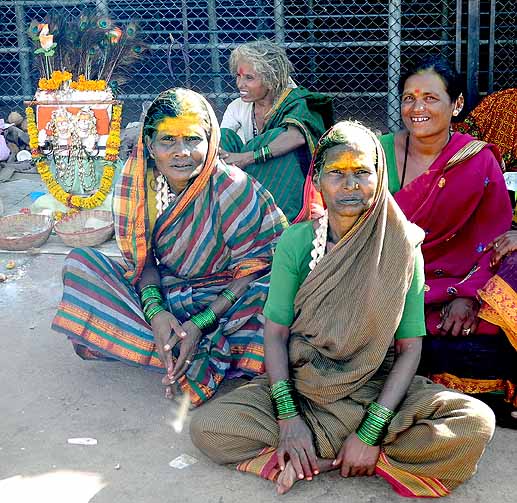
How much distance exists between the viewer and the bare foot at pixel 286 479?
284 centimetres

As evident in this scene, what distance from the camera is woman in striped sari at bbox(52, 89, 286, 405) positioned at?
3480 millimetres

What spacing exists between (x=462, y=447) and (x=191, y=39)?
20.0 ft

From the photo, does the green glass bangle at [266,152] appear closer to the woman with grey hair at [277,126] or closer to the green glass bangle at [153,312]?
the woman with grey hair at [277,126]

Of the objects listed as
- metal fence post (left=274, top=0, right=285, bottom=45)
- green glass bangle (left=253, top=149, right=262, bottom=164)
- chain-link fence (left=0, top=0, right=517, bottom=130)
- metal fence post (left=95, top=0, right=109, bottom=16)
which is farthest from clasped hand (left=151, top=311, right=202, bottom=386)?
metal fence post (left=95, top=0, right=109, bottom=16)

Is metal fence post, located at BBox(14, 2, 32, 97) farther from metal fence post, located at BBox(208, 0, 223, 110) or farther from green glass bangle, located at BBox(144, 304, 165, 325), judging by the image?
green glass bangle, located at BBox(144, 304, 165, 325)

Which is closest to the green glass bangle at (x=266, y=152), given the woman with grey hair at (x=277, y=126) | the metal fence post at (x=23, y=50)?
the woman with grey hair at (x=277, y=126)

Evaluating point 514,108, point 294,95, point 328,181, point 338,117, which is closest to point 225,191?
point 328,181

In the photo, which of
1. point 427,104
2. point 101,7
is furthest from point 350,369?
point 101,7

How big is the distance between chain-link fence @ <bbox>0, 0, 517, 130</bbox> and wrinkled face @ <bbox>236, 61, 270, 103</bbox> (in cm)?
194

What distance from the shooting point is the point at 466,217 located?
3.61 metres

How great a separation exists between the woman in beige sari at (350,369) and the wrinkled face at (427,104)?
0.81m

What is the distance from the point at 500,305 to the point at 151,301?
1458 mm

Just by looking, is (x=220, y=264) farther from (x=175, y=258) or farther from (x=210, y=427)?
(x=210, y=427)

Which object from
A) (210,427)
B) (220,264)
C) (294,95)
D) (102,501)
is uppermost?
(294,95)
